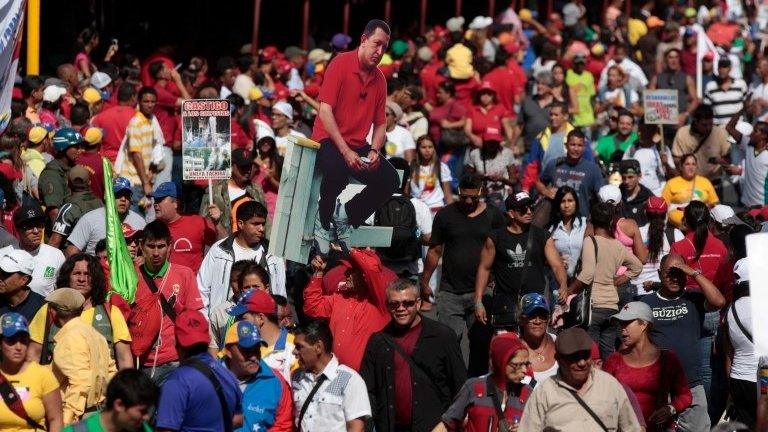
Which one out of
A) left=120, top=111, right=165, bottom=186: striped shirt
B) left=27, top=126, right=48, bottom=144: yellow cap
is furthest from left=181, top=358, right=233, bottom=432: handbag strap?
left=120, top=111, right=165, bottom=186: striped shirt

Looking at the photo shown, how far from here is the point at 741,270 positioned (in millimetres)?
11773

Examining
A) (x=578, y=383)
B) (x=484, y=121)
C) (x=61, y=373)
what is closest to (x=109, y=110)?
(x=484, y=121)

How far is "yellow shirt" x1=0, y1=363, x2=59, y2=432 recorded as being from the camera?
9.42m

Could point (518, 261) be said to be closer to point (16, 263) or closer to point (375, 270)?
point (375, 270)

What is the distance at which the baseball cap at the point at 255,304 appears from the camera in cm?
1036

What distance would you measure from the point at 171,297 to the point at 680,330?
3422 millimetres

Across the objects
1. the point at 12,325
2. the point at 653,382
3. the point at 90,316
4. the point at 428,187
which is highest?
the point at 12,325

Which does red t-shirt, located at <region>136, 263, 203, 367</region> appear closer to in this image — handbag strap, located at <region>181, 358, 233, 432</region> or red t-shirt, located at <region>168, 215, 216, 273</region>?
red t-shirt, located at <region>168, 215, 216, 273</region>

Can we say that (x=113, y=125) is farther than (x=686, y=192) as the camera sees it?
Yes

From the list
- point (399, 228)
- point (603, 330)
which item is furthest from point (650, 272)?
point (399, 228)

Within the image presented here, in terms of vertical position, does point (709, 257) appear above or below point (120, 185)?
below

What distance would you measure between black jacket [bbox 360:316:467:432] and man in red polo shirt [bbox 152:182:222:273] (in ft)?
10.4

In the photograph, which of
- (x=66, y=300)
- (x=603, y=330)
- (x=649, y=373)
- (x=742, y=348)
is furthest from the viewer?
(x=603, y=330)

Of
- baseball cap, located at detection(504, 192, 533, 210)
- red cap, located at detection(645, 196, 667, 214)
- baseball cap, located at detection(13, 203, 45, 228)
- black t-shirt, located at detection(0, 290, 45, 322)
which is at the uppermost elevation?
baseball cap, located at detection(504, 192, 533, 210)
